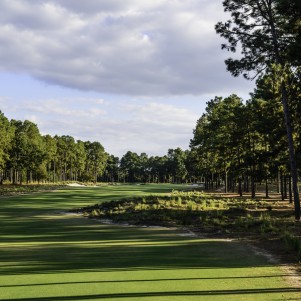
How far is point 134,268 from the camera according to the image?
40.2ft

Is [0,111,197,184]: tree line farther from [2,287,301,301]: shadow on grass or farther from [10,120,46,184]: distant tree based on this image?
[2,287,301,301]: shadow on grass

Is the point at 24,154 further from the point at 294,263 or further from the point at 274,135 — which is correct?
the point at 294,263

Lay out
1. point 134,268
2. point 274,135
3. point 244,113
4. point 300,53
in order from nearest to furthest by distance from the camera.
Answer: point 134,268
point 300,53
point 274,135
point 244,113

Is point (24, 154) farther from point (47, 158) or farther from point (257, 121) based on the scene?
point (257, 121)

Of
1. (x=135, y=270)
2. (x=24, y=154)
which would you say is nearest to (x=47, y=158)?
(x=24, y=154)

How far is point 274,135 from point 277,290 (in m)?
31.0

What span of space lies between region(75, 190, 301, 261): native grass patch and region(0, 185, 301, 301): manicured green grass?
285 cm

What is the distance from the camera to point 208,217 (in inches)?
1113

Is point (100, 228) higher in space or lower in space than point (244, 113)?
lower

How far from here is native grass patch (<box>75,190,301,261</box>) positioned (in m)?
21.3

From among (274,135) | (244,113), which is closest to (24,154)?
(244,113)

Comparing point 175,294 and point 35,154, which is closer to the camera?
point 175,294

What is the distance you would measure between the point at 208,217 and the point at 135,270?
55.5 feet

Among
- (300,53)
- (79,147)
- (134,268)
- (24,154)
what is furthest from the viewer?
(79,147)
